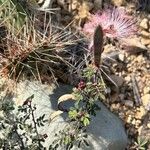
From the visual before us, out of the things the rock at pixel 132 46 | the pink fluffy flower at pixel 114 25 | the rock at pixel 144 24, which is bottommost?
the rock at pixel 132 46

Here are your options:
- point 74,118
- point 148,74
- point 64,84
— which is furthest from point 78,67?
point 74,118

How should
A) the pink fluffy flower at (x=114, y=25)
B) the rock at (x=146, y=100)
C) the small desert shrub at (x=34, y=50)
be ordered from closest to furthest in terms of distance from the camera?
the small desert shrub at (x=34, y=50) < the pink fluffy flower at (x=114, y=25) < the rock at (x=146, y=100)

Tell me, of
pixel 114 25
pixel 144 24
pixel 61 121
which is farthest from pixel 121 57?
pixel 61 121

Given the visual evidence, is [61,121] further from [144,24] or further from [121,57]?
[144,24]

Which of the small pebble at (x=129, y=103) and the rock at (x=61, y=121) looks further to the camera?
the small pebble at (x=129, y=103)

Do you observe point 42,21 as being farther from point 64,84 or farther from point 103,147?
point 103,147

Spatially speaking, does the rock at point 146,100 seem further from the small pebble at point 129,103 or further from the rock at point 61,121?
the rock at point 61,121

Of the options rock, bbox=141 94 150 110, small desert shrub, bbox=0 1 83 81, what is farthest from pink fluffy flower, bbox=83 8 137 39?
rock, bbox=141 94 150 110

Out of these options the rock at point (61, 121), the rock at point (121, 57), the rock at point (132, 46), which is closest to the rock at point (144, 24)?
the rock at point (132, 46)

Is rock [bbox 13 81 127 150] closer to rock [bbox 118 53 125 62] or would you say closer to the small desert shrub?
the small desert shrub
